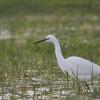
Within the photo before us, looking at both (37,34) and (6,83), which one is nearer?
(6,83)

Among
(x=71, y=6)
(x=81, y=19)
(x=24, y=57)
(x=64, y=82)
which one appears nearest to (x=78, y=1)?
(x=71, y=6)

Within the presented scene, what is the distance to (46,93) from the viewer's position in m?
11.8

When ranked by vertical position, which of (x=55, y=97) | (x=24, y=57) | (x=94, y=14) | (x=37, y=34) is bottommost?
(x=55, y=97)

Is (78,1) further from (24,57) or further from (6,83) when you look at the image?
(6,83)

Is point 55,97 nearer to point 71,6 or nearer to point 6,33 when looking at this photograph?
point 6,33

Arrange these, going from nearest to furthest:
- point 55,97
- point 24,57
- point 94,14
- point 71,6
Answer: point 55,97, point 24,57, point 94,14, point 71,6

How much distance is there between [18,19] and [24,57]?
1659 cm

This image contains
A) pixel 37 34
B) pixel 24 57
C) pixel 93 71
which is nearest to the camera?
pixel 93 71

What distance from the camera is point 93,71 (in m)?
12.5

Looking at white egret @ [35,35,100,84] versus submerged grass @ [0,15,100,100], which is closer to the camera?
submerged grass @ [0,15,100,100]

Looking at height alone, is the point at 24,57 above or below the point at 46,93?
above

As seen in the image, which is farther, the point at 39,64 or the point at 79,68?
the point at 39,64

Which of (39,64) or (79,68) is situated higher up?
(39,64)

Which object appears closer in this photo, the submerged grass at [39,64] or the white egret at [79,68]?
the submerged grass at [39,64]
